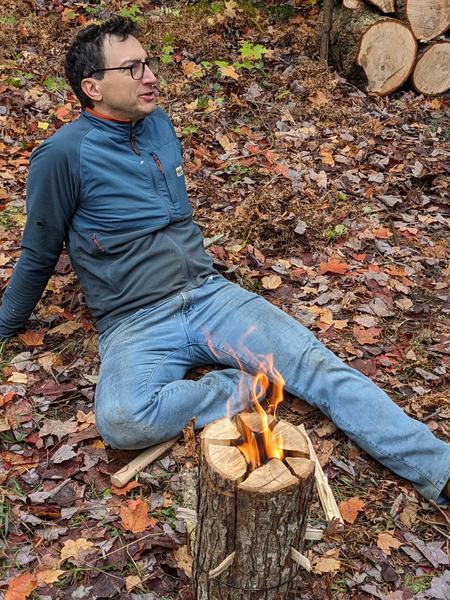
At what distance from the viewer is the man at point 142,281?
336 centimetres

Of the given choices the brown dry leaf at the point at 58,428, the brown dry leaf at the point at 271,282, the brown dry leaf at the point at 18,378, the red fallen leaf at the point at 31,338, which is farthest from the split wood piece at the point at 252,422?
the brown dry leaf at the point at 271,282

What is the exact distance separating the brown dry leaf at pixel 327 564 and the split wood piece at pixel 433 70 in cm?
603

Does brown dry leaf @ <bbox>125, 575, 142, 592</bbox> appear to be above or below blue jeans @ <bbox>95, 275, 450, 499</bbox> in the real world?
below

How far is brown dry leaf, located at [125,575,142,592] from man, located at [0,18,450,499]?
0.69 meters

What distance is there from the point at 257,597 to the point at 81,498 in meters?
1.12

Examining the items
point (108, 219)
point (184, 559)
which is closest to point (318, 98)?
point (108, 219)

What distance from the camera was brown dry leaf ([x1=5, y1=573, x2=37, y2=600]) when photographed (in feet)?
8.90

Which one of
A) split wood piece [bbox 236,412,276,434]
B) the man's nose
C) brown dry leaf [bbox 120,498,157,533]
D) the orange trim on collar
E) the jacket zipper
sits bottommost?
brown dry leaf [bbox 120,498,157,533]

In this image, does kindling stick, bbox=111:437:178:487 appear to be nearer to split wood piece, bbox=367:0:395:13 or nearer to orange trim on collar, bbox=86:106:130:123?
orange trim on collar, bbox=86:106:130:123

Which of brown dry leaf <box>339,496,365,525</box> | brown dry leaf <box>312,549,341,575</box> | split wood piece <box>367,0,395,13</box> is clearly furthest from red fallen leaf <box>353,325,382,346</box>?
split wood piece <box>367,0,395,13</box>

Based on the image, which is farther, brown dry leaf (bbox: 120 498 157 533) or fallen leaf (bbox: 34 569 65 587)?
brown dry leaf (bbox: 120 498 157 533)

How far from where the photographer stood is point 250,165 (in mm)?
6047

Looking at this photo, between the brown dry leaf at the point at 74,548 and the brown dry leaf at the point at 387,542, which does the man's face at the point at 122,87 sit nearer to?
the brown dry leaf at the point at 74,548

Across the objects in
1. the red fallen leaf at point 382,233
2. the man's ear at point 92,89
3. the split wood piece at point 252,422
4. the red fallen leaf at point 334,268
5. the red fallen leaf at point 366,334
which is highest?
the man's ear at point 92,89
